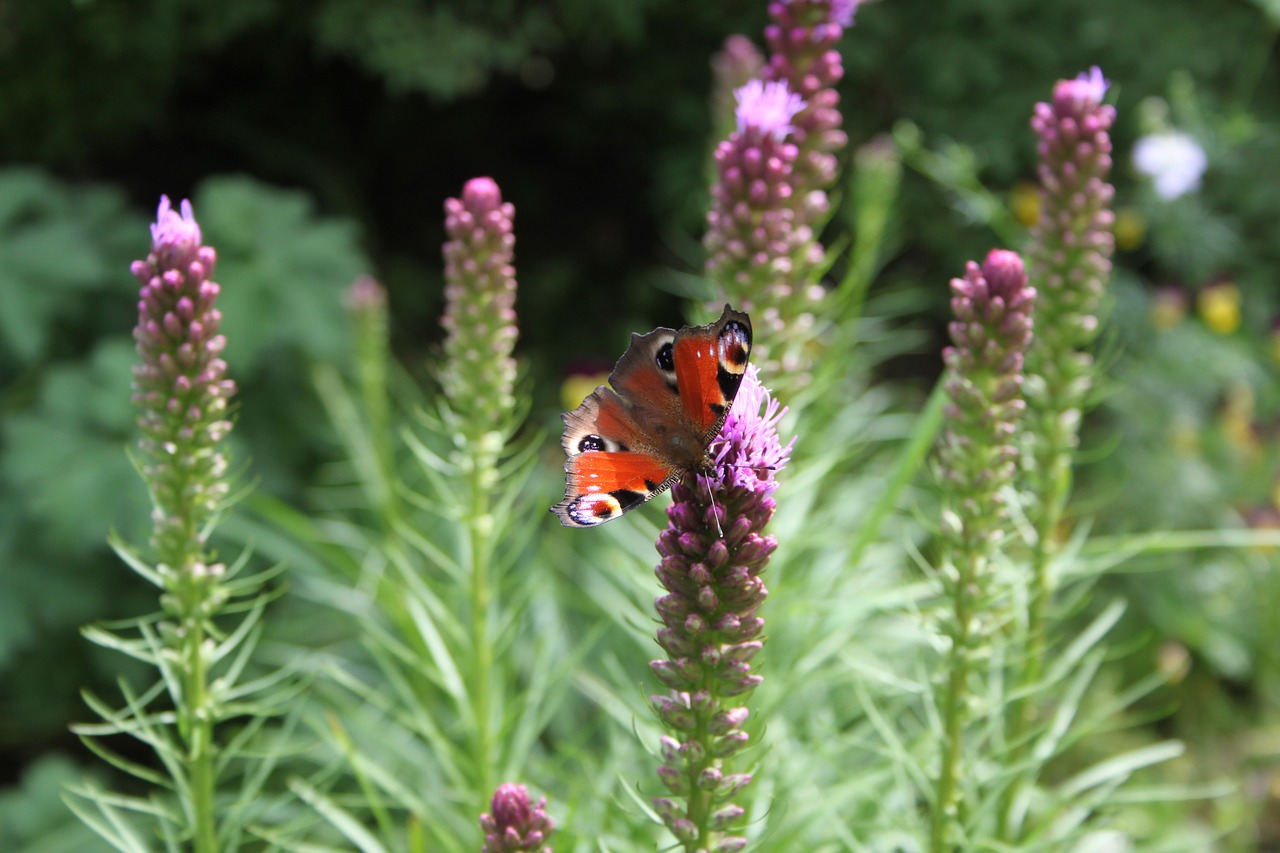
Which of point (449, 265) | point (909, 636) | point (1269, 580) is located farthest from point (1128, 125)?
point (449, 265)

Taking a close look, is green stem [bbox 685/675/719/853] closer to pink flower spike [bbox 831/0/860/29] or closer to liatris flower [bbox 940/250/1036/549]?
liatris flower [bbox 940/250/1036/549]

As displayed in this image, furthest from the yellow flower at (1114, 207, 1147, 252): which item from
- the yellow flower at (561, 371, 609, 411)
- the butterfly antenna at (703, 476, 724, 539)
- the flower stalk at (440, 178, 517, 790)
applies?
the butterfly antenna at (703, 476, 724, 539)

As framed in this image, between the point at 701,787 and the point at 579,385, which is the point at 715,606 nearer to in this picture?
the point at 701,787

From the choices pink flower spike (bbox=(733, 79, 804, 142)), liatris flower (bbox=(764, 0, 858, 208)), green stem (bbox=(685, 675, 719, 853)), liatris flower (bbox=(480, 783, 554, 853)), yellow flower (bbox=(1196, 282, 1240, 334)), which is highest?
yellow flower (bbox=(1196, 282, 1240, 334))

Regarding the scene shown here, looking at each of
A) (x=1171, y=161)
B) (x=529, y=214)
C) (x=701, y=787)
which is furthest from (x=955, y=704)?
(x=529, y=214)

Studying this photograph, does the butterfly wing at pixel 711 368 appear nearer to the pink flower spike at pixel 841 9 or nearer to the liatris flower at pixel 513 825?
the liatris flower at pixel 513 825

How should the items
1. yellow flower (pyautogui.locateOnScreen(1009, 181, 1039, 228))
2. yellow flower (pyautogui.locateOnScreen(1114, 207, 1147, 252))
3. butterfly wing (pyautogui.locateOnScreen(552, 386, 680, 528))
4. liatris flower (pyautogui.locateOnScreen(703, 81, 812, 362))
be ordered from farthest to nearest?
yellow flower (pyautogui.locateOnScreen(1114, 207, 1147, 252)) < yellow flower (pyautogui.locateOnScreen(1009, 181, 1039, 228)) < liatris flower (pyautogui.locateOnScreen(703, 81, 812, 362)) < butterfly wing (pyautogui.locateOnScreen(552, 386, 680, 528))

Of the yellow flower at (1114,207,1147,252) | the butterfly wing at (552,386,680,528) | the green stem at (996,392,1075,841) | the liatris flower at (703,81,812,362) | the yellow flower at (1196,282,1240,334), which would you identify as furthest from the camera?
the yellow flower at (1114,207,1147,252)

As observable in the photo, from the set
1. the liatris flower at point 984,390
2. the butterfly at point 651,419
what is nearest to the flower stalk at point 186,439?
the butterfly at point 651,419
